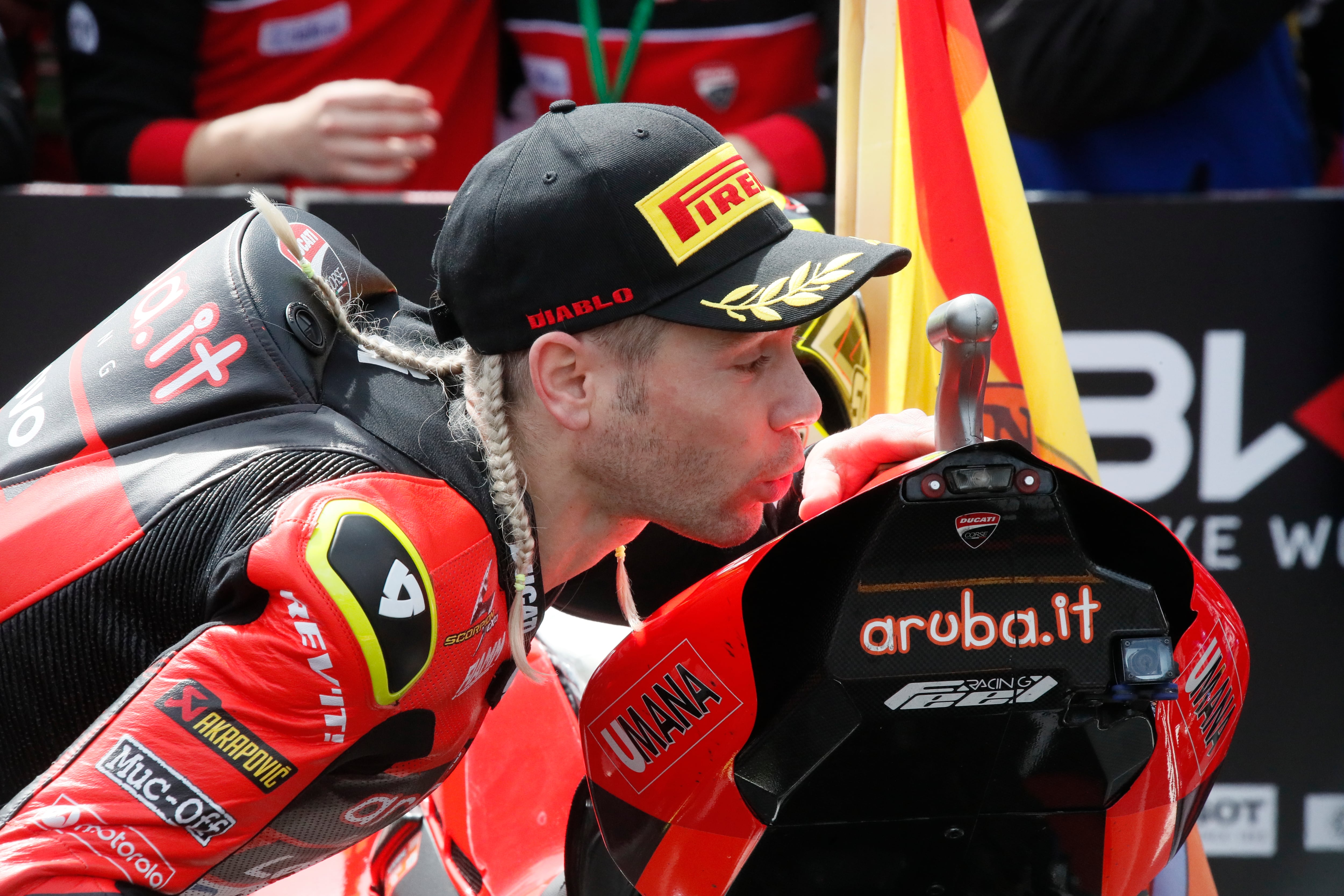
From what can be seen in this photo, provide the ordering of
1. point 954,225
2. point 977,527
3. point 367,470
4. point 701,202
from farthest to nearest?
point 954,225, point 701,202, point 367,470, point 977,527

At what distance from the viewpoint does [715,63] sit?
289 centimetres

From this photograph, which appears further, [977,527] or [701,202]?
[701,202]

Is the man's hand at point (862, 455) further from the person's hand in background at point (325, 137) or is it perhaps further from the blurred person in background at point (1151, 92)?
the person's hand in background at point (325, 137)

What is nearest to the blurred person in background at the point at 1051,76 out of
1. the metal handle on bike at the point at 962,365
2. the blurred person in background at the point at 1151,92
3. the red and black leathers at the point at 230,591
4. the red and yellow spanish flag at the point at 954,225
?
the blurred person in background at the point at 1151,92

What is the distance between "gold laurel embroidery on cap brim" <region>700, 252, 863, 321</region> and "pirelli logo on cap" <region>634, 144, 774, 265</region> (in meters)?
0.07

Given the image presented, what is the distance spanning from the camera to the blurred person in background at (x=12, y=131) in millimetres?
2637

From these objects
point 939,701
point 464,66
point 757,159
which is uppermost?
point 464,66

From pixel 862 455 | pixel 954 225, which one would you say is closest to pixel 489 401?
pixel 862 455

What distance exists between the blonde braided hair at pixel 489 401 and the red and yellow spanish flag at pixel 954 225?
2.29 ft

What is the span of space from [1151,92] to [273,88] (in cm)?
188

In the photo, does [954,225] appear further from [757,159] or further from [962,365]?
[757,159]

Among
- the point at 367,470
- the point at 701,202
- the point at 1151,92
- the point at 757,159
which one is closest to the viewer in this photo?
the point at 367,470

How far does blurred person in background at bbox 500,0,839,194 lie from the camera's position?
279 centimetres

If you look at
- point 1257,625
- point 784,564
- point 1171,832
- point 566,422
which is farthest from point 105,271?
point 1257,625
